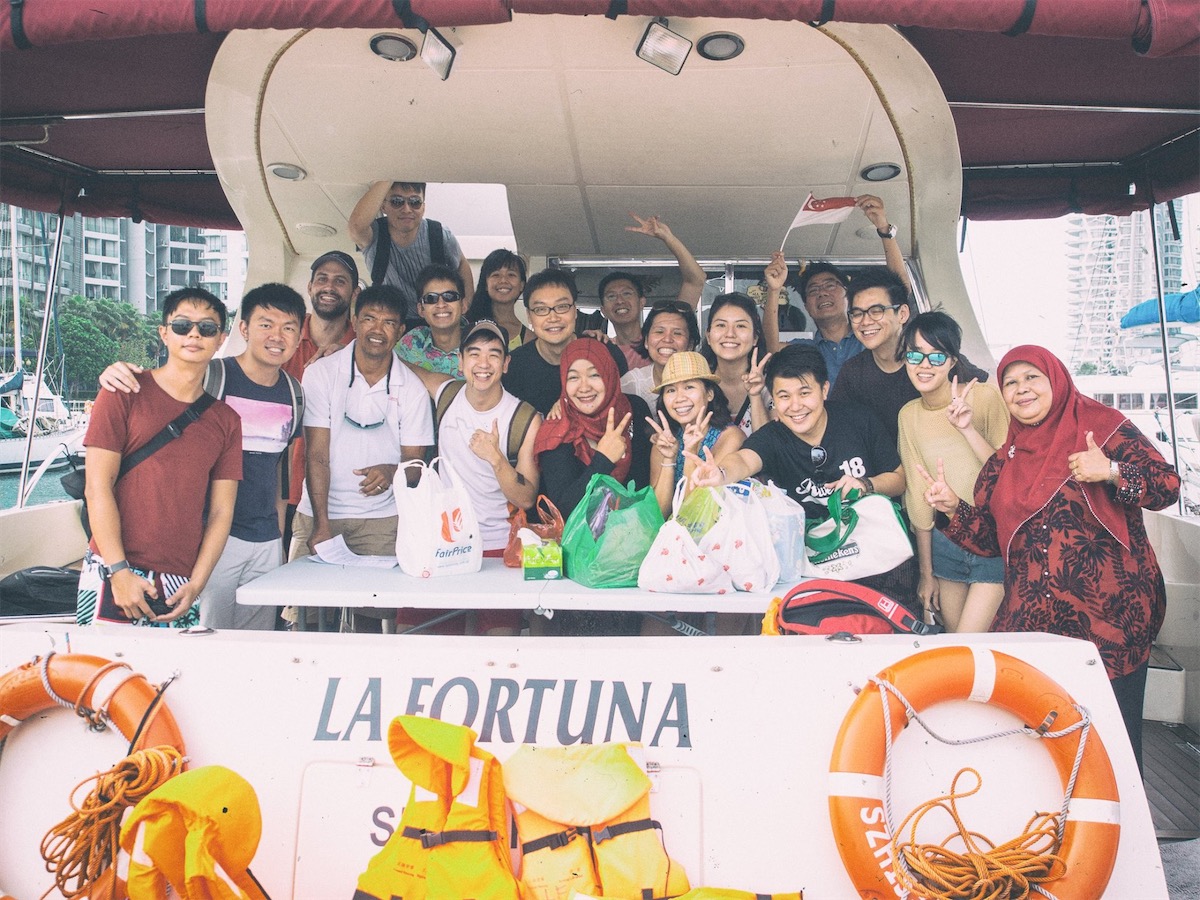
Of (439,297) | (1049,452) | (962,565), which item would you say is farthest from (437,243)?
(1049,452)

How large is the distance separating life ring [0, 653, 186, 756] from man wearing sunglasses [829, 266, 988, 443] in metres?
2.65

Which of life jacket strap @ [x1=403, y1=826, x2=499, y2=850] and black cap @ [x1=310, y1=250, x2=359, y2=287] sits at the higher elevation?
black cap @ [x1=310, y1=250, x2=359, y2=287]

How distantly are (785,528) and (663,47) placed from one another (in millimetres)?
1877

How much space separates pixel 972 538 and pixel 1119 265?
1560 centimetres

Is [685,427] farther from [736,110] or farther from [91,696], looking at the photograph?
[91,696]

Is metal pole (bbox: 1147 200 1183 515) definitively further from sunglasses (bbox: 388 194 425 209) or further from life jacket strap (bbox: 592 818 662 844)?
sunglasses (bbox: 388 194 425 209)

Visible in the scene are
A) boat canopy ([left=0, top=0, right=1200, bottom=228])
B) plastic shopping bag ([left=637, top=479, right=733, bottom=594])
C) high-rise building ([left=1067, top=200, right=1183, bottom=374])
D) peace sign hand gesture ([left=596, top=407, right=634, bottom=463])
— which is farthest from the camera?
high-rise building ([left=1067, top=200, right=1183, bottom=374])

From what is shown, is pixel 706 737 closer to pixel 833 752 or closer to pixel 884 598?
pixel 833 752

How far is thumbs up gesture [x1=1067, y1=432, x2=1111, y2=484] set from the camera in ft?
7.58

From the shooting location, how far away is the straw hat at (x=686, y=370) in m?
3.13

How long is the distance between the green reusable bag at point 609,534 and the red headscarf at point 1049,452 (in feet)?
3.72

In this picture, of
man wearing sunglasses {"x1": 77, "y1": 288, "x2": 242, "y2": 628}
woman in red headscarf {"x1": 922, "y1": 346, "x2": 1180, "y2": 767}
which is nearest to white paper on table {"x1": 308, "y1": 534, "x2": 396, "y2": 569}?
man wearing sunglasses {"x1": 77, "y1": 288, "x2": 242, "y2": 628}

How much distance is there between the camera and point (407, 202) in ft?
14.7

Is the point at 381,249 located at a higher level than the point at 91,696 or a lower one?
higher
